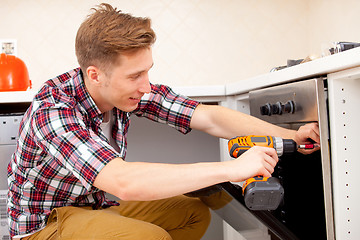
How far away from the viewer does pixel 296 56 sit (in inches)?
93.7

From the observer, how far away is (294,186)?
1.20 meters

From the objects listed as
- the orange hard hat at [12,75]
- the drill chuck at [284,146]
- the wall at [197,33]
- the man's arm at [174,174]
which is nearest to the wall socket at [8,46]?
the wall at [197,33]

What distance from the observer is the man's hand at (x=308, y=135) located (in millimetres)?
1034

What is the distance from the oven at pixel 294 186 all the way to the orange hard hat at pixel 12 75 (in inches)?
34.3

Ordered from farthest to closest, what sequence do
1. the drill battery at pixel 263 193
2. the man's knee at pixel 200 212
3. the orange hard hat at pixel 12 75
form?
the orange hard hat at pixel 12 75
the man's knee at pixel 200 212
the drill battery at pixel 263 193

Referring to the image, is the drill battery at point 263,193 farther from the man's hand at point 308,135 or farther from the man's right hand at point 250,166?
the man's hand at point 308,135

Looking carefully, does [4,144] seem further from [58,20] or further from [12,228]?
[58,20]

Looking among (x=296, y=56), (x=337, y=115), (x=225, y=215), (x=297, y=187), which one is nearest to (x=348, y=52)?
(x=337, y=115)

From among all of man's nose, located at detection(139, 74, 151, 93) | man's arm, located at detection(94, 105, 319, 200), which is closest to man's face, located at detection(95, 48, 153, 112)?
man's nose, located at detection(139, 74, 151, 93)

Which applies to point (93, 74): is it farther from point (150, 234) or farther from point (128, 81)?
point (150, 234)

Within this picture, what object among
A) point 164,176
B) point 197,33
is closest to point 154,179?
point 164,176

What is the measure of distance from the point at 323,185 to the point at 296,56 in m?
1.50

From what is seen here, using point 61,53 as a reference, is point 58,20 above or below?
above

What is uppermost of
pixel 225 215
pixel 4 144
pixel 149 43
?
pixel 149 43
